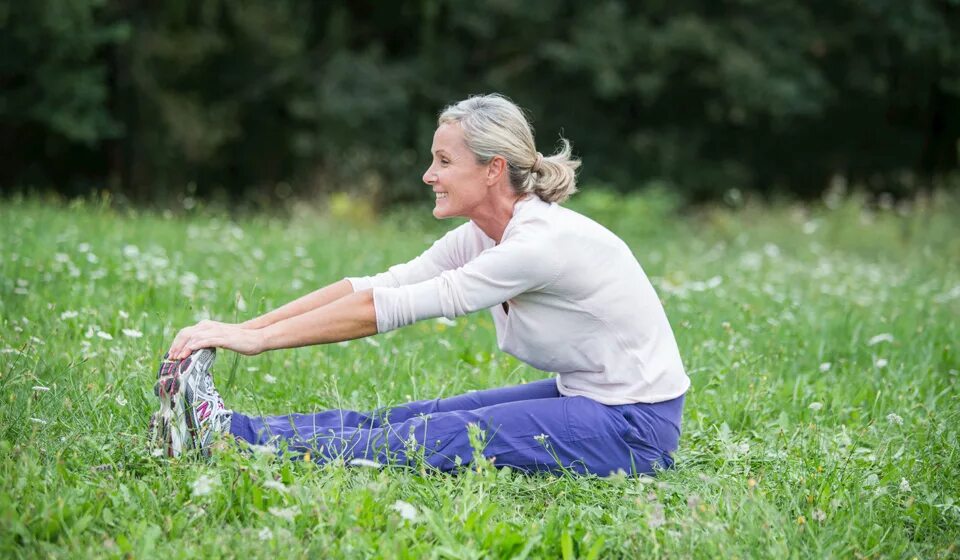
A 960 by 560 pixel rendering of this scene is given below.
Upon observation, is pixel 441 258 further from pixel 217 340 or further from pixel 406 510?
pixel 406 510

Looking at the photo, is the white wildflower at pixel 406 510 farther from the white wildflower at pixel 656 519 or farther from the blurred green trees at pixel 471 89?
the blurred green trees at pixel 471 89

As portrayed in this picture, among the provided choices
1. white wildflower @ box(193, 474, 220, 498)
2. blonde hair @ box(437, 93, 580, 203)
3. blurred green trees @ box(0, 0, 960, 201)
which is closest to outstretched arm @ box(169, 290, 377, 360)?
white wildflower @ box(193, 474, 220, 498)

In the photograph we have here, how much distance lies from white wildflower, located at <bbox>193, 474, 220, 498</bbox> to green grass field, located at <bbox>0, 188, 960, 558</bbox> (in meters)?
0.01

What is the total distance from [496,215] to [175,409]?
49.6 inches

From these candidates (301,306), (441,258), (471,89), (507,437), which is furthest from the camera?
(471,89)

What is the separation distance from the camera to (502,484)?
3.11 m

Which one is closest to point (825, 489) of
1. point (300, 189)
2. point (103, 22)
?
point (300, 189)

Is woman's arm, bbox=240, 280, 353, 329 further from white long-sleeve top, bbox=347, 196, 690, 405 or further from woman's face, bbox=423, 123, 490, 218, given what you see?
woman's face, bbox=423, 123, 490, 218

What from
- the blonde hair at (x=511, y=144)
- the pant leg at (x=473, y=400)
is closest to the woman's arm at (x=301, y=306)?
the pant leg at (x=473, y=400)

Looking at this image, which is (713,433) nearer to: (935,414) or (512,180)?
(935,414)

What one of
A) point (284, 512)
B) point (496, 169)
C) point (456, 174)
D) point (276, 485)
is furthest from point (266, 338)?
point (496, 169)

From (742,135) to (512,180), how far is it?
2028cm

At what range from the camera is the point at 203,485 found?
2.61 metres

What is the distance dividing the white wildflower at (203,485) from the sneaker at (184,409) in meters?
0.29
